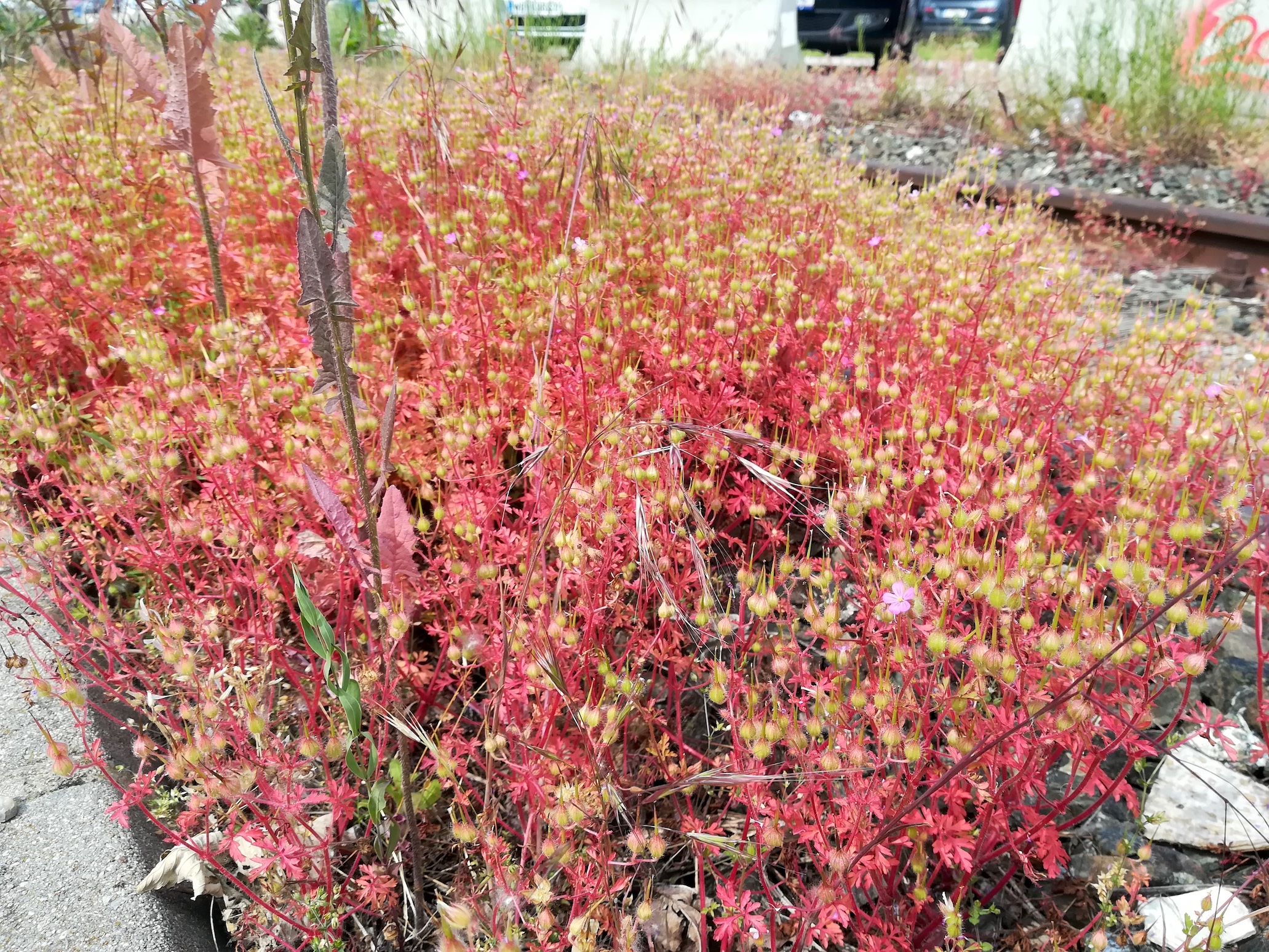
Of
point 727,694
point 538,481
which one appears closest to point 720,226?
point 538,481

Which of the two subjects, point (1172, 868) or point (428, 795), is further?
point (1172, 868)

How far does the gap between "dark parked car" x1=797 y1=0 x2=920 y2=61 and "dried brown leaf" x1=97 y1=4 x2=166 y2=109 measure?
1092 centimetres

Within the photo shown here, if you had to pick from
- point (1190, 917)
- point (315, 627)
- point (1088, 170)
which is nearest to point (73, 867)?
point (315, 627)

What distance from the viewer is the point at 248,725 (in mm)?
1249

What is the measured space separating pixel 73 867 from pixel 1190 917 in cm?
206

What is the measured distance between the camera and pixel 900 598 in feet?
4.39

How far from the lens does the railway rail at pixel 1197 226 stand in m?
4.72

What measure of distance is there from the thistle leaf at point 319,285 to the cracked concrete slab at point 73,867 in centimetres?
97

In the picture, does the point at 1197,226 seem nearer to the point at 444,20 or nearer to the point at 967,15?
the point at 444,20

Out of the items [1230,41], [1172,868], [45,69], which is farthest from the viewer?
[1230,41]

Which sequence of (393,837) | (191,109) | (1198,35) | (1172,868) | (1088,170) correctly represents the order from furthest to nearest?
(1198,35) < (1088,170) < (191,109) < (1172,868) < (393,837)

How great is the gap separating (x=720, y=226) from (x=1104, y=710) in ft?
6.06

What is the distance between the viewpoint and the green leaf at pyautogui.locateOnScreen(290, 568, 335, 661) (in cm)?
119

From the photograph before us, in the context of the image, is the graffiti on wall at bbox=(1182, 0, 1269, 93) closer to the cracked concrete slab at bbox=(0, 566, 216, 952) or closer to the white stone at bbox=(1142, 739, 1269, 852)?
the white stone at bbox=(1142, 739, 1269, 852)
